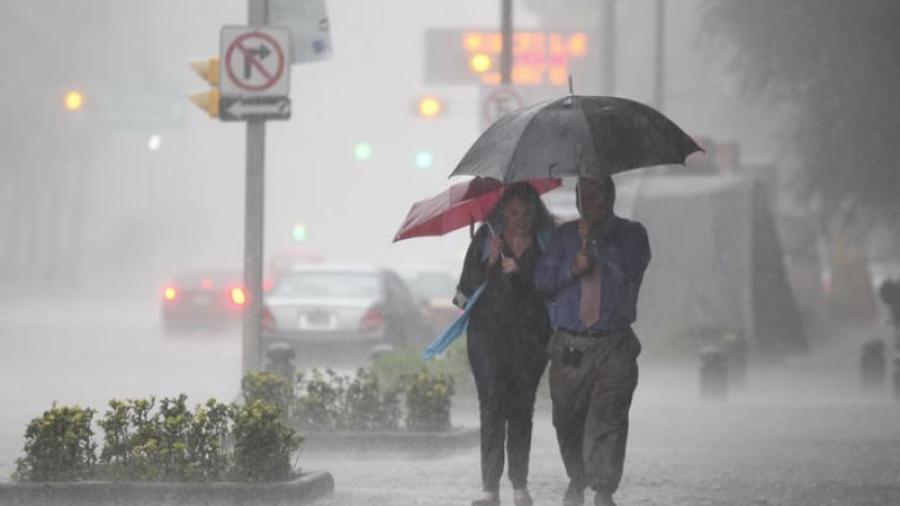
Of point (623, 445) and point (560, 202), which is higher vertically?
point (560, 202)

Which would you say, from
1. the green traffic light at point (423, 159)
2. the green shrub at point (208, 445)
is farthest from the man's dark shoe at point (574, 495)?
the green traffic light at point (423, 159)

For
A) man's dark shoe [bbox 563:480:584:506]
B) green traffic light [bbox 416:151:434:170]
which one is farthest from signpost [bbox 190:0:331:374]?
green traffic light [bbox 416:151:434:170]

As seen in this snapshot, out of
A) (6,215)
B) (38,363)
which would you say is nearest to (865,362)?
(38,363)

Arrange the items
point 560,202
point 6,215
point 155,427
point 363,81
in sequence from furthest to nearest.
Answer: point 363,81, point 6,215, point 560,202, point 155,427

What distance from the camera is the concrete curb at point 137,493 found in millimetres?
11422

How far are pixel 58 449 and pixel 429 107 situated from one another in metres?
29.2

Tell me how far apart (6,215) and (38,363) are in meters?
46.7

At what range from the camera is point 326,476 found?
12312 millimetres

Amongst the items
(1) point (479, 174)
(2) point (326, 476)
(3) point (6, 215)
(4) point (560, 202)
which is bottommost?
(2) point (326, 476)

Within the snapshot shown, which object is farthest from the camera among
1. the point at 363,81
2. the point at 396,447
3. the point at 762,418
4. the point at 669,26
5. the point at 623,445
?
the point at 363,81

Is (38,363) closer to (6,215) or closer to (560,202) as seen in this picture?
(560,202)

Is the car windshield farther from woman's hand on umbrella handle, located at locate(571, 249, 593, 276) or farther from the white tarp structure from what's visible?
woman's hand on umbrella handle, located at locate(571, 249, 593, 276)

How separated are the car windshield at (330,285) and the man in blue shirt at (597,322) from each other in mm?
16268

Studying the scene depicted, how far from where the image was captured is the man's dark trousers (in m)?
10.2
